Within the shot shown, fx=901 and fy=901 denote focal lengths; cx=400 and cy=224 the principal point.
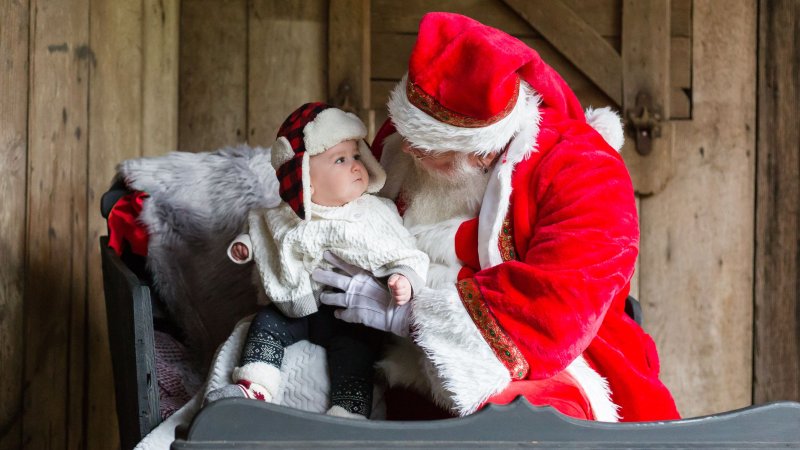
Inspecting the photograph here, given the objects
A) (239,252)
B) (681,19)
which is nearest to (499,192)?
(239,252)

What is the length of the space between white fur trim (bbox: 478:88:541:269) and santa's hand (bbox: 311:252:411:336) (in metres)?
0.17

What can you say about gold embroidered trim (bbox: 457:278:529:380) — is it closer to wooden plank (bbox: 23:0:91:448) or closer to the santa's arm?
the santa's arm

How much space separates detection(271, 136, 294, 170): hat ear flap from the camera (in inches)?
59.4

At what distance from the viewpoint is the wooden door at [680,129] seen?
2.63 metres

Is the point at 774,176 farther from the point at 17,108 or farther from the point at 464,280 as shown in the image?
the point at 17,108

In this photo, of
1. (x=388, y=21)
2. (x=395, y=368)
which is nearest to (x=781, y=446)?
(x=395, y=368)

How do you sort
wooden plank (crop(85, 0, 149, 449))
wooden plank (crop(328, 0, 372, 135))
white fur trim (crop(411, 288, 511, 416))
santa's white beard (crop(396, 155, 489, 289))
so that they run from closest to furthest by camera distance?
white fur trim (crop(411, 288, 511, 416))
santa's white beard (crop(396, 155, 489, 289))
wooden plank (crop(85, 0, 149, 449))
wooden plank (crop(328, 0, 372, 135))

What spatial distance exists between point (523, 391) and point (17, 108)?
114cm

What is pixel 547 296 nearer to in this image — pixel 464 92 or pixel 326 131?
pixel 464 92

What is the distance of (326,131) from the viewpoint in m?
1.50

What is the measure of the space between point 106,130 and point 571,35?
1326mm

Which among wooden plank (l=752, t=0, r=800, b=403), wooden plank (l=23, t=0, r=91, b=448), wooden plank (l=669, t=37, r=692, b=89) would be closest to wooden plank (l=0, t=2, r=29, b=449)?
wooden plank (l=23, t=0, r=91, b=448)

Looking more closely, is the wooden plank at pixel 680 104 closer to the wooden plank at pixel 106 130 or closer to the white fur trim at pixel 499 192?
the white fur trim at pixel 499 192

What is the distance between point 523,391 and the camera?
1355 mm
